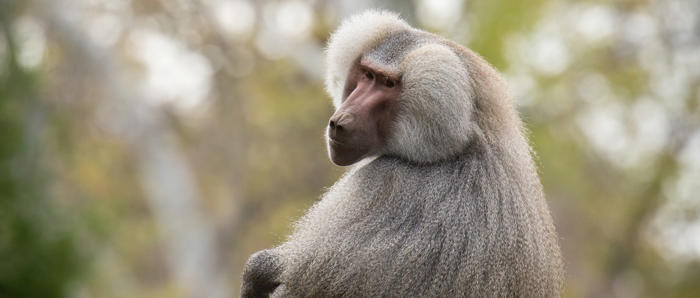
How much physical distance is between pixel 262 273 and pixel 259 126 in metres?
15.3

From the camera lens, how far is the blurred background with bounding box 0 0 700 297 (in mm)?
9805

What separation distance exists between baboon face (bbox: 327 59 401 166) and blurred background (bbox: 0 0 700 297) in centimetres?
455

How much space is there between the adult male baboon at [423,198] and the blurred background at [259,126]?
183 inches

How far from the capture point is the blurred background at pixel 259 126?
32.2 feet

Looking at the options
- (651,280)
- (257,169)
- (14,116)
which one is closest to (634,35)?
(651,280)

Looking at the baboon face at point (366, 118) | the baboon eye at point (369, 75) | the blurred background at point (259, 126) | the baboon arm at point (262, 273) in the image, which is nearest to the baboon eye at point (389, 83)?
the baboon face at point (366, 118)

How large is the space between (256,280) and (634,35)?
43.8 ft

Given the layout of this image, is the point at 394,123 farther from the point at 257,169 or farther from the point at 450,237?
the point at 257,169

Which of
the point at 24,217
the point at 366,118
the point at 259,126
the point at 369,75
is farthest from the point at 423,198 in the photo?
the point at 259,126

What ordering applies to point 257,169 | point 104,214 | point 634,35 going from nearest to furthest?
point 104,214 < point 634,35 < point 257,169

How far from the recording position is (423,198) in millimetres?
3635

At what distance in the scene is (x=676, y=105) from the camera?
565 inches

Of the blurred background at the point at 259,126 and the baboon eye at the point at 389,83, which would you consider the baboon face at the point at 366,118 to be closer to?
the baboon eye at the point at 389,83

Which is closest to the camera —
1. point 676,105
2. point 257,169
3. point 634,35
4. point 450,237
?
point 450,237
